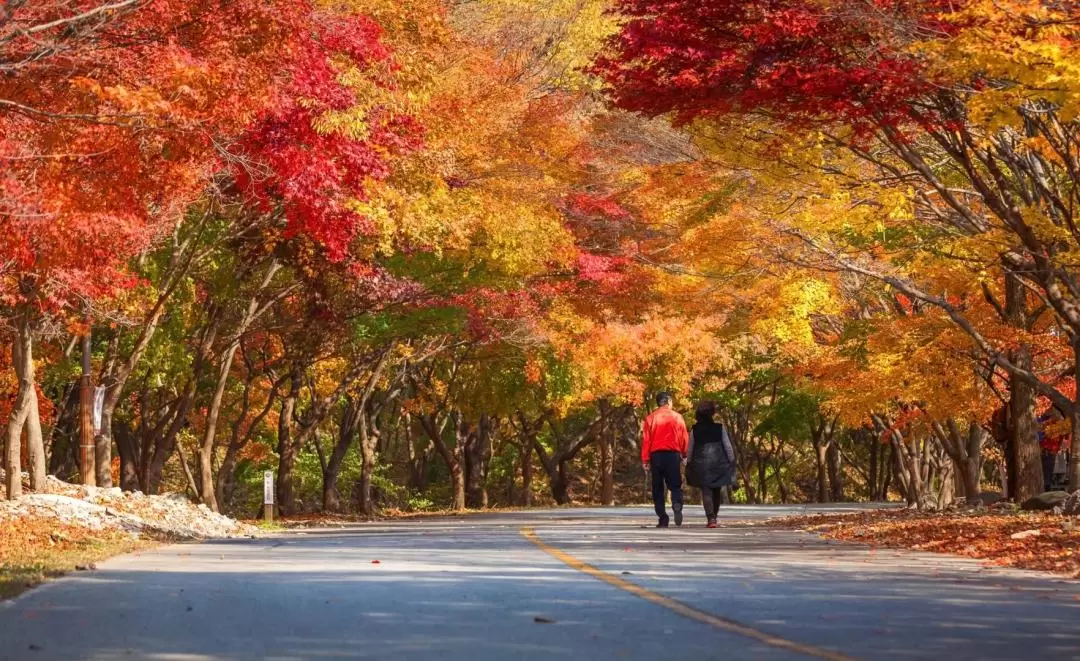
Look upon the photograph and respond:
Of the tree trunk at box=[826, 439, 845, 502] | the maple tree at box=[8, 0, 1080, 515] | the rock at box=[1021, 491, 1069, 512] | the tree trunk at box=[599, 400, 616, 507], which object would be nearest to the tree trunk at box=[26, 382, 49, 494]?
the maple tree at box=[8, 0, 1080, 515]

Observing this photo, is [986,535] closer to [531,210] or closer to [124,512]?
[124,512]

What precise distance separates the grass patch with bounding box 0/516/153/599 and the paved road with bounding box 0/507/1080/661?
13.1 inches

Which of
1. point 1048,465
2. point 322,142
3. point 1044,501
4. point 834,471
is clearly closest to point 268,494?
point 322,142

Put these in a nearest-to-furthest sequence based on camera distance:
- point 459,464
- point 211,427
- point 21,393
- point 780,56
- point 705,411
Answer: point 780,56 < point 705,411 < point 21,393 < point 211,427 < point 459,464

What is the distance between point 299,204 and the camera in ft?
91.7

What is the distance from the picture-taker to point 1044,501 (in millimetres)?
27281

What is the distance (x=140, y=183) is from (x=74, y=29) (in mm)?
4714

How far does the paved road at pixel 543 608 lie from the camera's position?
9.77 meters

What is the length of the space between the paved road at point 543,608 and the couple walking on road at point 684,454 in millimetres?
6359

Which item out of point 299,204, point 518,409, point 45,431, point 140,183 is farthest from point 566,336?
point 140,183

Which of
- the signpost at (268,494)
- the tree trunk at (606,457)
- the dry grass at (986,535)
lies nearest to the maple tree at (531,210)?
the dry grass at (986,535)

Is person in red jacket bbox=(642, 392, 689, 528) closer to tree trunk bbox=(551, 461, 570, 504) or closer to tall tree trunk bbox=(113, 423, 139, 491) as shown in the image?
tall tree trunk bbox=(113, 423, 139, 491)

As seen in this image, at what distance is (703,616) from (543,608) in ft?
3.72

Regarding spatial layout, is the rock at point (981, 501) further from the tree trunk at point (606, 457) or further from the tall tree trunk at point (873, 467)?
the tall tree trunk at point (873, 467)
